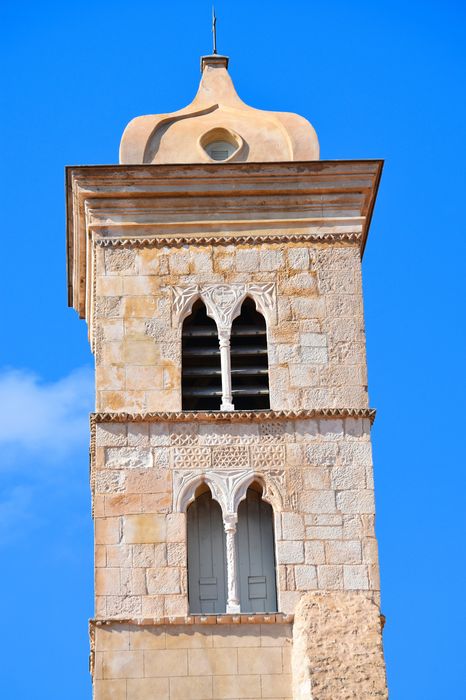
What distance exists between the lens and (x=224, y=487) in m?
26.1

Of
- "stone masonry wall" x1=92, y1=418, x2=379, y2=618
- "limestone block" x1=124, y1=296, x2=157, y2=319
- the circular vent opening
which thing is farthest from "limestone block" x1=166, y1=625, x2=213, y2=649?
the circular vent opening

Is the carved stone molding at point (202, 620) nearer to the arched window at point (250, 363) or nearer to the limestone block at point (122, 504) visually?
the limestone block at point (122, 504)

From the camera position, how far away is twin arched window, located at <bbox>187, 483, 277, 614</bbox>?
84.9ft

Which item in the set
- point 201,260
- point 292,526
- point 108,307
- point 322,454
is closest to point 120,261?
point 108,307

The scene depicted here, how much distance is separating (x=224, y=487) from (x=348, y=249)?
11.7 feet

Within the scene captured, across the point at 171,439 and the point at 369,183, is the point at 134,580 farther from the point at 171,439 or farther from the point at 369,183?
the point at 369,183

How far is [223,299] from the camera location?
89.7 feet

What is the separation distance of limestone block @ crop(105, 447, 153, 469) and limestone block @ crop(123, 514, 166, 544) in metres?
0.62

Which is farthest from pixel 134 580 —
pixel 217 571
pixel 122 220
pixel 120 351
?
pixel 122 220

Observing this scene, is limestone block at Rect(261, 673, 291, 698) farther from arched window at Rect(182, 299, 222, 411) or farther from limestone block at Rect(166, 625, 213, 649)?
arched window at Rect(182, 299, 222, 411)

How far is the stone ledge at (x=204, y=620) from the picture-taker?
2528 cm

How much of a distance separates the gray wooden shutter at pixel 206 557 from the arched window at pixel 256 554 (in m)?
0.22

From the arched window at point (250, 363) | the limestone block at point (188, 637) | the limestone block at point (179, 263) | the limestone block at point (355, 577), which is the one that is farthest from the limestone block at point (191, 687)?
the limestone block at point (179, 263)

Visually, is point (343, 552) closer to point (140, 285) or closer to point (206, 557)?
point (206, 557)
